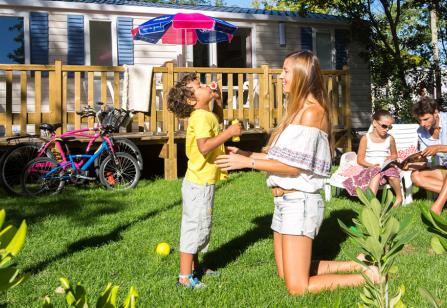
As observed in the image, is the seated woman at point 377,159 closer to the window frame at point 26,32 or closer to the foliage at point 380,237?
the foliage at point 380,237

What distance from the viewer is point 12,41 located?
40.0 ft

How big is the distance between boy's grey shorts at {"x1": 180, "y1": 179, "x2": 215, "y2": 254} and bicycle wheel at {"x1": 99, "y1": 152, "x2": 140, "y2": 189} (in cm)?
390

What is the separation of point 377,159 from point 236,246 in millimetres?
2718

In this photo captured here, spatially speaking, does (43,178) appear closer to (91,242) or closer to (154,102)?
(154,102)


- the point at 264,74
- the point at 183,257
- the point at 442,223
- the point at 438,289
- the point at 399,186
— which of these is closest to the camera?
the point at 442,223

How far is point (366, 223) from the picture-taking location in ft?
2.50

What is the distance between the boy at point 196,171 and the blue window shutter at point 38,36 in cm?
957

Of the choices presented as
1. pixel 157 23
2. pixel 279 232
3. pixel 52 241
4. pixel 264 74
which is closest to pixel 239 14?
pixel 157 23

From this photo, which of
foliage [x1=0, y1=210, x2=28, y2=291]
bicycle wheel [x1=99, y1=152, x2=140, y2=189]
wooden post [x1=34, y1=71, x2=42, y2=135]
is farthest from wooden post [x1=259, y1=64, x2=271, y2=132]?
foliage [x1=0, y1=210, x2=28, y2=291]

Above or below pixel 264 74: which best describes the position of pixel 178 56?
above

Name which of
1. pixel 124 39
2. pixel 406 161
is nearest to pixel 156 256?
pixel 406 161

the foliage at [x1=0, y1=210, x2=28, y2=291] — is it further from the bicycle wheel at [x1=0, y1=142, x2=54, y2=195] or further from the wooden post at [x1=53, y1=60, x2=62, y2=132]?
the wooden post at [x1=53, y1=60, x2=62, y2=132]

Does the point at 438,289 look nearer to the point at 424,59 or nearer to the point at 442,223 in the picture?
the point at 442,223

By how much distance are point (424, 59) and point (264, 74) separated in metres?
8.31
